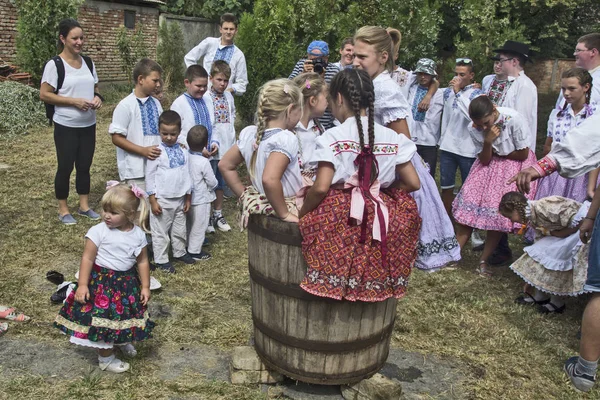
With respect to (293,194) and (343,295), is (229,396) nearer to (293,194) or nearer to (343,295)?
(343,295)

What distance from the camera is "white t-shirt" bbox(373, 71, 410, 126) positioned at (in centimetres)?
319

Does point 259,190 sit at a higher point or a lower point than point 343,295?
higher

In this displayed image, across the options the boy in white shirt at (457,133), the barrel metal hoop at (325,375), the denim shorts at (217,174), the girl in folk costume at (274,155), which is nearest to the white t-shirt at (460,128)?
the boy in white shirt at (457,133)

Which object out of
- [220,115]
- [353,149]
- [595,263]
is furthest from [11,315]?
[595,263]

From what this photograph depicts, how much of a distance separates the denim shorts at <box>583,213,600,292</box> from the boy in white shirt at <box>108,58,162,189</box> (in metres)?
3.34

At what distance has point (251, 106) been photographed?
909cm

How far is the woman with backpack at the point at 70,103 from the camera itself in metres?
5.32

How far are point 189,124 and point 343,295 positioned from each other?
3.22 metres

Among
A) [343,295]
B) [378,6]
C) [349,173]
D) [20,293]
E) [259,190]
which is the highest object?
[378,6]

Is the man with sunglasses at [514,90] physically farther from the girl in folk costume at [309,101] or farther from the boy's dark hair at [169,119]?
the boy's dark hair at [169,119]

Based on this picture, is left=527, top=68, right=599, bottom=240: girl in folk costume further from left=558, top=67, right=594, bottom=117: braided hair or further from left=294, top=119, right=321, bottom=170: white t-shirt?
left=294, top=119, right=321, bottom=170: white t-shirt

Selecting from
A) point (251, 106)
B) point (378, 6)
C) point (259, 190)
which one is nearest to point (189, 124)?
point (259, 190)

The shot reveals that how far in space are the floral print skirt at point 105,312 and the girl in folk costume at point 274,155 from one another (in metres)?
0.80

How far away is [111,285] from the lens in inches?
125
